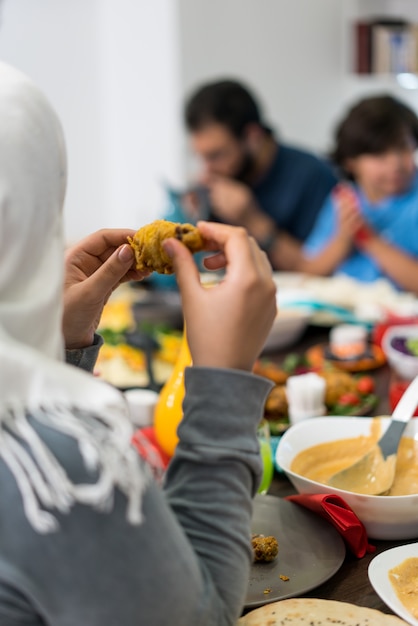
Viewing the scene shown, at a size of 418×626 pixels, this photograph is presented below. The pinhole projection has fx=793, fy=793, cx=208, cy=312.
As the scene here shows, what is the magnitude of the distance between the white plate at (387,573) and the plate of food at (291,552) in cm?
5

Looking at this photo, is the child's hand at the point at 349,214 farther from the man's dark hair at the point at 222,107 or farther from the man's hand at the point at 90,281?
the man's hand at the point at 90,281

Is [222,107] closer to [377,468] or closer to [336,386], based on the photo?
[336,386]

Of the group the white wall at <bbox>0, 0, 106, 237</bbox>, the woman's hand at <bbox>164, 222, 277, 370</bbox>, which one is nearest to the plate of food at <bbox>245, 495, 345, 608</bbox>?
the woman's hand at <bbox>164, 222, 277, 370</bbox>

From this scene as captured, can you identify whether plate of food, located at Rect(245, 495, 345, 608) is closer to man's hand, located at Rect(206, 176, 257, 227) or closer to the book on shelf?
man's hand, located at Rect(206, 176, 257, 227)

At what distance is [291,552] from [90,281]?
411 millimetres

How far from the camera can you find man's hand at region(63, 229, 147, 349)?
3.09ft

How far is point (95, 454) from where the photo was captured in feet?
1.93

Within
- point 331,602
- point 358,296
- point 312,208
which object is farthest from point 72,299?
point 312,208

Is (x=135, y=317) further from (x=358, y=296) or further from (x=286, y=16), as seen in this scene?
(x=286, y=16)

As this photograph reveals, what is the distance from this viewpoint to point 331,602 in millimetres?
860

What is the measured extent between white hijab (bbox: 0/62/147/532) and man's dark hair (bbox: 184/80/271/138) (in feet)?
8.68

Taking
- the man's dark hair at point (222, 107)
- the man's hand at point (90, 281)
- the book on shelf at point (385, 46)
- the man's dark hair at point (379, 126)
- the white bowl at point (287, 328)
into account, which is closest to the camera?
the man's hand at point (90, 281)

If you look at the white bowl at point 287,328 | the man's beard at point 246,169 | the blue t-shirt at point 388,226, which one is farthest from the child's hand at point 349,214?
the white bowl at point 287,328

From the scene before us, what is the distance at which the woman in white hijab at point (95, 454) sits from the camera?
23.3 inches
